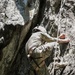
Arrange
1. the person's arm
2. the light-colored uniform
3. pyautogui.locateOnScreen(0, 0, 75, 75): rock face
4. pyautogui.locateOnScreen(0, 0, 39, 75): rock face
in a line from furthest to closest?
pyautogui.locateOnScreen(0, 0, 39, 75): rock face, pyautogui.locateOnScreen(0, 0, 75, 75): rock face, the person's arm, the light-colored uniform

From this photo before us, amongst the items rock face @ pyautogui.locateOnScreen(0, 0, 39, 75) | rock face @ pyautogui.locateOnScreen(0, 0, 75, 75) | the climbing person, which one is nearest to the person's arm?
the climbing person

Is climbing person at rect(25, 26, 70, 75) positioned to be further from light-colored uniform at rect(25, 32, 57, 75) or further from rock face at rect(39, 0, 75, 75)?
rock face at rect(39, 0, 75, 75)

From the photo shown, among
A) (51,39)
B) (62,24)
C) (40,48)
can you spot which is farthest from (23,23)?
(40,48)

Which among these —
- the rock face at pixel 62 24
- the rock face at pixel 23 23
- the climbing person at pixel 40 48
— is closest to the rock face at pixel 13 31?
the rock face at pixel 23 23

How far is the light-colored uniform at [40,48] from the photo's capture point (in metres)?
5.54

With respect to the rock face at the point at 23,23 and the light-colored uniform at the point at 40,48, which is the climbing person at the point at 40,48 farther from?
the rock face at the point at 23,23

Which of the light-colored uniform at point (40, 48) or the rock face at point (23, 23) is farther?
the rock face at point (23, 23)

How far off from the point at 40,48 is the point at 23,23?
41.7 inches

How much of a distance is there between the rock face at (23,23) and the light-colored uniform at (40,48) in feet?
0.85

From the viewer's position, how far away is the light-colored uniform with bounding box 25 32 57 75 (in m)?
5.54

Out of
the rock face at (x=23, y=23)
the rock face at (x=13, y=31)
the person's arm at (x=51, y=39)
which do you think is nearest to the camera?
the person's arm at (x=51, y=39)

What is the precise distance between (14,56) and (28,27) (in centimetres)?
57

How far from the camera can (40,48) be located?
18.2 ft

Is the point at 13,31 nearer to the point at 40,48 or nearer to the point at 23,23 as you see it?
the point at 23,23
